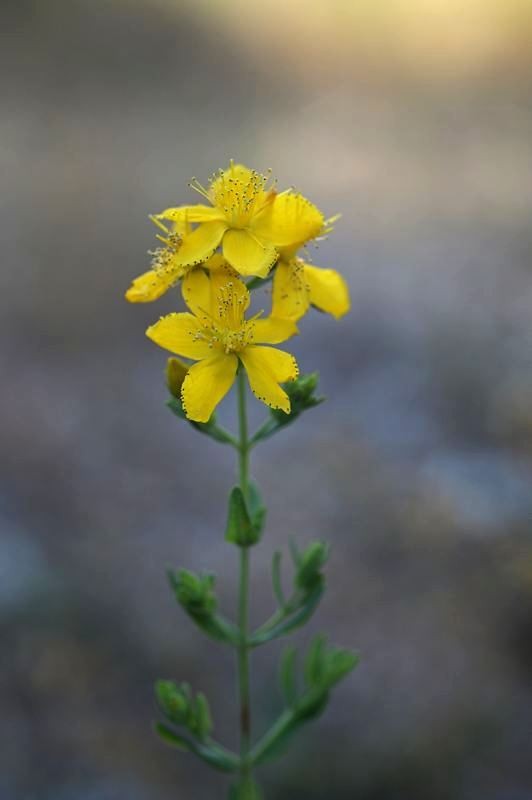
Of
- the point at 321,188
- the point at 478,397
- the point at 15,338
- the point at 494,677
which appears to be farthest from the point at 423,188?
the point at 494,677

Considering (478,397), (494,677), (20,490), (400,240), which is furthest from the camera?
(400,240)

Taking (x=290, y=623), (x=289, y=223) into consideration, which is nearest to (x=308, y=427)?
(x=290, y=623)

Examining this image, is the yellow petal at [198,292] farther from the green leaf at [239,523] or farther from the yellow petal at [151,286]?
the green leaf at [239,523]

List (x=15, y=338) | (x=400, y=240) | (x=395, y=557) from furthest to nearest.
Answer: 1. (x=400, y=240)
2. (x=15, y=338)
3. (x=395, y=557)

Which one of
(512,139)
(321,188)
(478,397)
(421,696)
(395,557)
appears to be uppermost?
(512,139)

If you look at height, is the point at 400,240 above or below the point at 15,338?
above

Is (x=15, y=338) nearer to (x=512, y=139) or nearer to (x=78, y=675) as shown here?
(x=78, y=675)

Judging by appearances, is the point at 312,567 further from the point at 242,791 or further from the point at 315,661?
the point at 242,791

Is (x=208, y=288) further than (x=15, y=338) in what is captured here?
No
